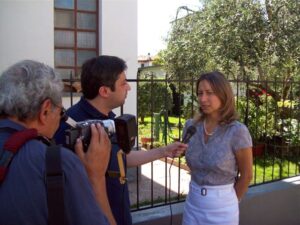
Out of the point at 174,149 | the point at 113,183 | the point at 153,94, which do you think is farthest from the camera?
the point at 153,94

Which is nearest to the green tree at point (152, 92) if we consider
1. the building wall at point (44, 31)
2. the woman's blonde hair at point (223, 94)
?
the building wall at point (44, 31)

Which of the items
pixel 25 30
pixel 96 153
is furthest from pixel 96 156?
pixel 25 30

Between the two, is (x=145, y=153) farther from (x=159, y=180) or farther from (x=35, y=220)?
(x=159, y=180)

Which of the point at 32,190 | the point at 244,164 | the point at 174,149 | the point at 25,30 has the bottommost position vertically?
the point at 244,164

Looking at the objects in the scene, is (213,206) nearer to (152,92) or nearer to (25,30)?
(152,92)

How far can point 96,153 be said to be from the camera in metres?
1.51

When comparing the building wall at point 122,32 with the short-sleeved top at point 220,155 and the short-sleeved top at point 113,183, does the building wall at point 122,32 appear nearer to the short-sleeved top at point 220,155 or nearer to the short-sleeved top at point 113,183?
the short-sleeved top at point 220,155

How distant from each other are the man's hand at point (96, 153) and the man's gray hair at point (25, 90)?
0.85 ft

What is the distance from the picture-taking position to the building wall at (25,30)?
582 cm

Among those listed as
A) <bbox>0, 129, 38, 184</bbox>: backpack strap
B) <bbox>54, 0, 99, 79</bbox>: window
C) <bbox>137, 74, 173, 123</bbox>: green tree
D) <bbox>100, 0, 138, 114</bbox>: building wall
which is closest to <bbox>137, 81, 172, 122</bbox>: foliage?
<bbox>137, 74, 173, 123</bbox>: green tree

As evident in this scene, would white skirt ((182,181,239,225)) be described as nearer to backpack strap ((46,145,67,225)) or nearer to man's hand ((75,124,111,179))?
man's hand ((75,124,111,179))

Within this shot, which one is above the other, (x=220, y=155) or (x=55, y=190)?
(x=55, y=190)

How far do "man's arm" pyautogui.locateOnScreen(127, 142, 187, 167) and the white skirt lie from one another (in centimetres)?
35

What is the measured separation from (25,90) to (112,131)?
1.51ft
